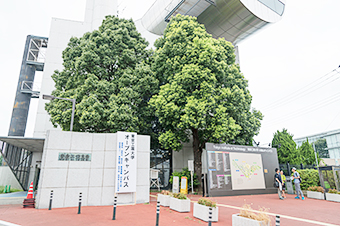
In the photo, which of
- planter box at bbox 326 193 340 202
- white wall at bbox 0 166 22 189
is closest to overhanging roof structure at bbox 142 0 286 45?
planter box at bbox 326 193 340 202

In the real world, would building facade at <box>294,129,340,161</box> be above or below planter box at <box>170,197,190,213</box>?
above

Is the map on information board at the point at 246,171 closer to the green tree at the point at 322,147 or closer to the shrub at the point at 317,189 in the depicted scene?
the shrub at the point at 317,189

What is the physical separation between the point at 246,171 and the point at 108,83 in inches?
495

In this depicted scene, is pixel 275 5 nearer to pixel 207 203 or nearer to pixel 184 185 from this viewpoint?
pixel 184 185

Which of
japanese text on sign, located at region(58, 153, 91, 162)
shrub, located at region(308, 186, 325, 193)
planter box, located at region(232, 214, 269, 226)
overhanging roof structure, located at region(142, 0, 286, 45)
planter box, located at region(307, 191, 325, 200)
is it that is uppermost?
overhanging roof structure, located at region(142, 0, 286, 45)

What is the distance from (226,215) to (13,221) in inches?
320

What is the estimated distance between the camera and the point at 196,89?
50.4ft

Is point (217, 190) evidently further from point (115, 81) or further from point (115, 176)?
point (115, 81)

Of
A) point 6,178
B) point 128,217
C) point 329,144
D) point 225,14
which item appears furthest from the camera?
point 329,144

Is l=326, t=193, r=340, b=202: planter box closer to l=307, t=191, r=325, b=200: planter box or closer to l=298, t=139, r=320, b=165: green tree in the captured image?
l=307, t=191, r=325, b=200: planter box

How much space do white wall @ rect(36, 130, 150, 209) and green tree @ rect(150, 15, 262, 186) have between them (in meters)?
4.80

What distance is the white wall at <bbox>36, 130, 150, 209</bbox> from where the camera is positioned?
10.6m

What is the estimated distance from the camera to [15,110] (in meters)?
24.9

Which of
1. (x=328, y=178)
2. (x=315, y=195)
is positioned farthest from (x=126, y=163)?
(x=328, y=178)
